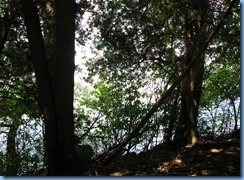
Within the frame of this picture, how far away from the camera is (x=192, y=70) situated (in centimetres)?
531

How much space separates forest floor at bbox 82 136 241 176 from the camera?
3.55m

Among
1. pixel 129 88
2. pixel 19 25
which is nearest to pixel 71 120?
pixel 19 25

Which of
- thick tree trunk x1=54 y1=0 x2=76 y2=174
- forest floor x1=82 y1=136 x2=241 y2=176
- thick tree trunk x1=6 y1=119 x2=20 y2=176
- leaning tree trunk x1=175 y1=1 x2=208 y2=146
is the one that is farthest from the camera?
thick tree trunk x1=6 y1=119 x2=20 y2=176

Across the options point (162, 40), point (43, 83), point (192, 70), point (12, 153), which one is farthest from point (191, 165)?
point (12, 153)

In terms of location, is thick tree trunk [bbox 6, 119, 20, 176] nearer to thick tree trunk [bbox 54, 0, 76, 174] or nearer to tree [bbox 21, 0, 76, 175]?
tree [bbox 21, 0, 76, 175]

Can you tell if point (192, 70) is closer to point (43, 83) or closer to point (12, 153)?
point (43, 83)

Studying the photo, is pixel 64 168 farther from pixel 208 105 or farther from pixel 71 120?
pixel 208 105

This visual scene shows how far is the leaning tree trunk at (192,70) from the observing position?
498 centimetres

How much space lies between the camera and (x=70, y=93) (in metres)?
4.44

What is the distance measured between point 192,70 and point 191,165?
1997mm

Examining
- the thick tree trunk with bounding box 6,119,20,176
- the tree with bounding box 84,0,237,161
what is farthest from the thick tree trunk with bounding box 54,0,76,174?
the thick tree trunk with bounding box 6,119,20,176

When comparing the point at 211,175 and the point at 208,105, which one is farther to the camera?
the point at 208,105

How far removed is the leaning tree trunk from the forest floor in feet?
1.78

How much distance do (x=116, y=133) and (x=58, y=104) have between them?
3.64 meters
